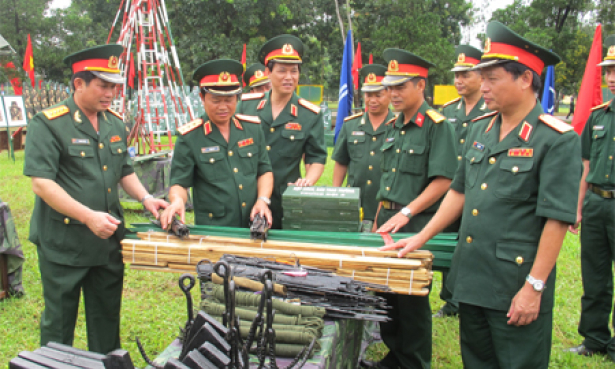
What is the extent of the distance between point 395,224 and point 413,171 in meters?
0.48

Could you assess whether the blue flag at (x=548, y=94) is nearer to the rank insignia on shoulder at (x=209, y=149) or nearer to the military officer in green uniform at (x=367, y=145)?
the military officer in green uniform at (x=367, y=145)

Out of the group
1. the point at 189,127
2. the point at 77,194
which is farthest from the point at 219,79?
the point at 77,194

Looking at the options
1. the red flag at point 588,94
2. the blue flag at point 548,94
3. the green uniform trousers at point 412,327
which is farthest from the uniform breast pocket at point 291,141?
the blue flag at point 548,94

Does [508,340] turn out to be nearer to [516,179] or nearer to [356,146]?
[516,179]

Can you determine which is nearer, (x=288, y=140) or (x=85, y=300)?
(x=85, y=300)

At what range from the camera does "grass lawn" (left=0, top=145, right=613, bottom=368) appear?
3.77 metres

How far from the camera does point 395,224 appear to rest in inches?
119

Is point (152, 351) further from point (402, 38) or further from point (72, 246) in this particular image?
point (402, 38)

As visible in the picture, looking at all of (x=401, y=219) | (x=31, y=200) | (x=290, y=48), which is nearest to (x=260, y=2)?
(x=31, y=200)

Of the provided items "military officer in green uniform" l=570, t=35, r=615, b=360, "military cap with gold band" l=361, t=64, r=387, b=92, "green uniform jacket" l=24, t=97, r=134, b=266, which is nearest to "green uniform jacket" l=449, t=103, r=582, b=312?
"military officer in green uniform" l=570, t=35, r=615, b=360

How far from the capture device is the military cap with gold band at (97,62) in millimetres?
2822

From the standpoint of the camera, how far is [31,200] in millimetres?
8539

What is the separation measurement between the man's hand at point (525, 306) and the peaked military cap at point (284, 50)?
2.54 metres

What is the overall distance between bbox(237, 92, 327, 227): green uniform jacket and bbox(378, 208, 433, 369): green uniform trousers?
99cm
